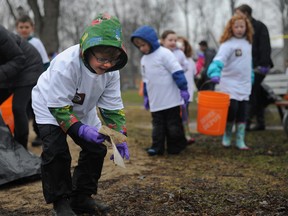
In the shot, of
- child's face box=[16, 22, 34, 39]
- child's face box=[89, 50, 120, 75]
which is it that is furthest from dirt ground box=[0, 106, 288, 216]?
child's face box=[16, 22, 34, 39]

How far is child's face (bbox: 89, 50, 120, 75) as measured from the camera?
2.76 metres

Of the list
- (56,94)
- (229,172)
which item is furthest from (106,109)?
(229,172)

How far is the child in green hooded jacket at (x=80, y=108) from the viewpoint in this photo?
2750 millimetres

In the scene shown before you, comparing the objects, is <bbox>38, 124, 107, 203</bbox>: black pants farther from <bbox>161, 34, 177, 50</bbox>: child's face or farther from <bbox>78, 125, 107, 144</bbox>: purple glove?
<bbox>161, 34, 177, 50</bbox>: child's face

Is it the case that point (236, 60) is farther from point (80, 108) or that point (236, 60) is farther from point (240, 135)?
point (80, 108)

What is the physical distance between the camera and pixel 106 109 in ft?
→ 10.4

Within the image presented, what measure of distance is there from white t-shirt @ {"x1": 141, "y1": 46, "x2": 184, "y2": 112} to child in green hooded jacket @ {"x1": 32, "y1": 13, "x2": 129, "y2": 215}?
2.22 m

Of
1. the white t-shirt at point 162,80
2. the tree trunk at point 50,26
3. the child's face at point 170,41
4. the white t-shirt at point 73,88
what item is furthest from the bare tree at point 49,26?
the white t-shirt at point 73,88

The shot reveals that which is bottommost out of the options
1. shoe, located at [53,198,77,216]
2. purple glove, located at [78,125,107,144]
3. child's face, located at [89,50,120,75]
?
shoe, located at [53,198,77,216]

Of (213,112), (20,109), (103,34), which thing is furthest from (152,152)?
(103,34)

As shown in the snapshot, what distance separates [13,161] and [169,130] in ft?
6.85

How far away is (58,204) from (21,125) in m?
2.35

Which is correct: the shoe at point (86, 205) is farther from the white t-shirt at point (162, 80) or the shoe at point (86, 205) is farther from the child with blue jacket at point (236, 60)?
the child with blue jacket at point (236, 60)

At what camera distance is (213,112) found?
5402mm
